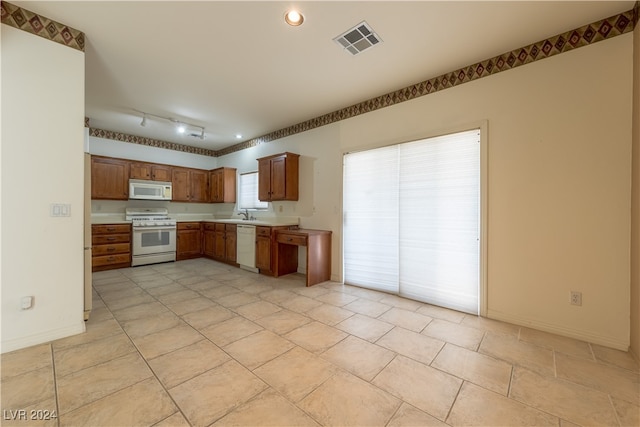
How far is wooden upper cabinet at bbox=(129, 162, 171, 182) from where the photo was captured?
552cm

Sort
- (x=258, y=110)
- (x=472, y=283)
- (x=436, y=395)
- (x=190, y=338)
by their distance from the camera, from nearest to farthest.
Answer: (x=436, y=395)
(x=190, y=338)
(x=472, y=283)
(x=258, y=110)

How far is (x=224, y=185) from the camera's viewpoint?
20.6 feet

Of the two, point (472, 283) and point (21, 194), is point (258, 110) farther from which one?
point (472, 283)

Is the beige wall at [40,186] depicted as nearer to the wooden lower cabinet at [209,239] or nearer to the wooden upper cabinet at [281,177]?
the wooden upper cabinet at [281,177]

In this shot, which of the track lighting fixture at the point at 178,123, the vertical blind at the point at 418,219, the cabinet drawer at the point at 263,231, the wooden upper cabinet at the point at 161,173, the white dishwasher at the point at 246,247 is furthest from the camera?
the wooden upper cabinet at the point at 161,173

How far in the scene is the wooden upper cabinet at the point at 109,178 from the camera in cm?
510

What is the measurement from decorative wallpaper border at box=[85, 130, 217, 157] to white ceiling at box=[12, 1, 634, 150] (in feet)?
5.14

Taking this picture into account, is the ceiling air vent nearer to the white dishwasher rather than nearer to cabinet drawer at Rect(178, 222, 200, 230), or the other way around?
the white dishwasher

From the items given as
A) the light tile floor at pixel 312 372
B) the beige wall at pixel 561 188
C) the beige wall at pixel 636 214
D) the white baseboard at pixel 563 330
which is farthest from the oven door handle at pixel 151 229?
the beige wall at pixel 636 214

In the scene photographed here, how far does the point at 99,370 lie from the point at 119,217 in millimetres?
4703

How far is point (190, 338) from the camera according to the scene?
7.73ft

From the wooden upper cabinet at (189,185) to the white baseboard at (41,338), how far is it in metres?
4.18

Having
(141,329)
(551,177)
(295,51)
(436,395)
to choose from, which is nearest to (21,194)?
(141,329)

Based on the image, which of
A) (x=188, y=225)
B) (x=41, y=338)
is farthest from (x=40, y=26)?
(x=188, y=225)
